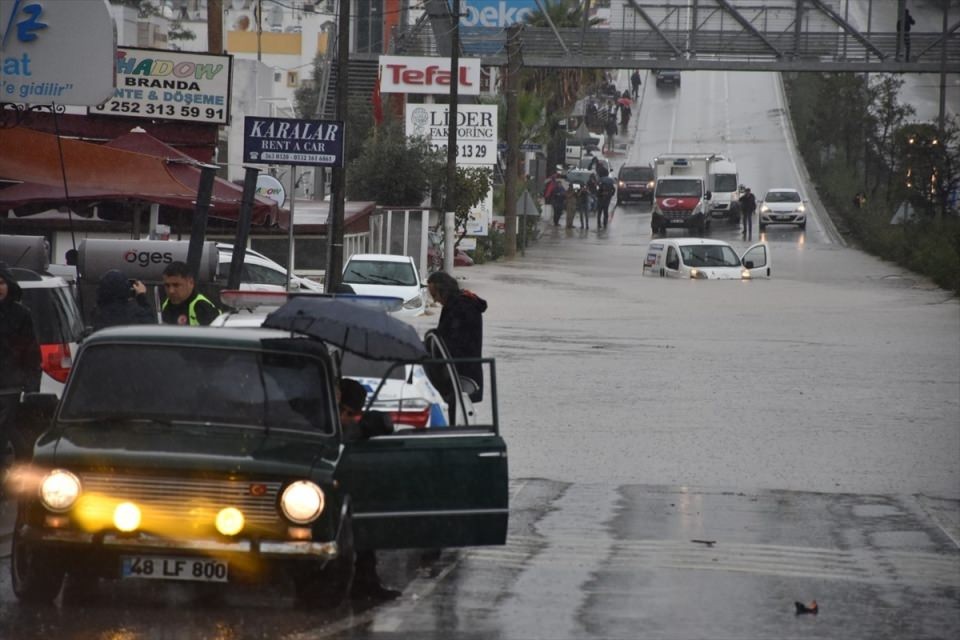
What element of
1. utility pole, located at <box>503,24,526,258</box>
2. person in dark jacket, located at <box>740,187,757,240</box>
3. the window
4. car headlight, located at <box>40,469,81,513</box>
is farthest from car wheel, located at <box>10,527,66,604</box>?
person in dark jacket, located at <box>740,187,757,240</box>

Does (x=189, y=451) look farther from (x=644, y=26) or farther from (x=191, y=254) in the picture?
(x=644, y=26)

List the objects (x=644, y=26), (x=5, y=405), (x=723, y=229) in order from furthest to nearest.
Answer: (x=723, y=229), (x=644, y=26), (x=5, y=405)

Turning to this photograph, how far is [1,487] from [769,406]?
1077 cm

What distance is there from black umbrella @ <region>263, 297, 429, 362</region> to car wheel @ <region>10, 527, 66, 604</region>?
1861 millimetres

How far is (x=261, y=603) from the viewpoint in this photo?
8.62 meters

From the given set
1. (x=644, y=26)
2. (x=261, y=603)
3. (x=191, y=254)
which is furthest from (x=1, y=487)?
(x=644, y=26)

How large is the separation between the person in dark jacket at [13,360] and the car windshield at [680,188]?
5469cm

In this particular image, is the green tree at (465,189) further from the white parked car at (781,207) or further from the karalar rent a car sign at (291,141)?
the karalar rent a car sign at (291,141)

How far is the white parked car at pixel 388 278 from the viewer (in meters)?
33.2

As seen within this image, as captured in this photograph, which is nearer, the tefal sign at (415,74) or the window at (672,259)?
the window at (672,259)

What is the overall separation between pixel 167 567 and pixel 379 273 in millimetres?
26268

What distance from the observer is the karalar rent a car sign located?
17.4m

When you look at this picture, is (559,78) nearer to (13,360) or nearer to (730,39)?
(730,39)

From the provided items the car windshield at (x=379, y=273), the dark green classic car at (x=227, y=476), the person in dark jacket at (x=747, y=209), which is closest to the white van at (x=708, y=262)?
the person in dark jacket at (x=747, y=209)
